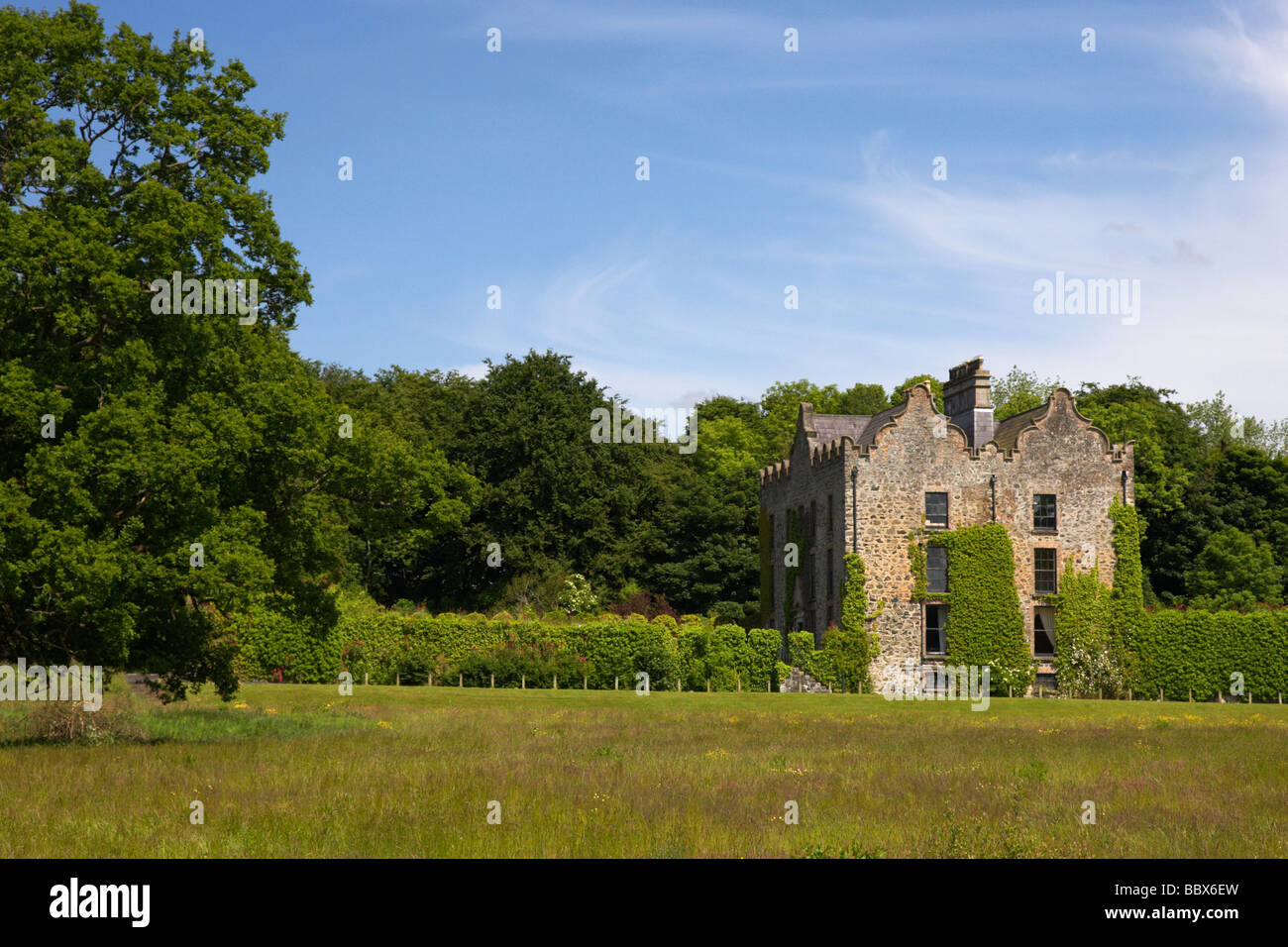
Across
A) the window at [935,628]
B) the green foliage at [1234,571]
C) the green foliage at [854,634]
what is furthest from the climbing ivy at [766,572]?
the green foliage at [1234,571]

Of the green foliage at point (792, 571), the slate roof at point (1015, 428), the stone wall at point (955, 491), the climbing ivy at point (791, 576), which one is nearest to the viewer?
the stone wall at point (955, 491)

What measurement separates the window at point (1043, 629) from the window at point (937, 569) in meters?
4.26

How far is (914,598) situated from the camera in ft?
172

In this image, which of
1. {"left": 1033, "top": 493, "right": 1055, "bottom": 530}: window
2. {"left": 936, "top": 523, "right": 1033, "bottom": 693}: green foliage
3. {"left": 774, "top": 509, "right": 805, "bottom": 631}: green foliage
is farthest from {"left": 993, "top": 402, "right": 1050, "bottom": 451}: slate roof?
{"left": 774, "top": 509, "right": 805, "bottom": 631}: green foliage

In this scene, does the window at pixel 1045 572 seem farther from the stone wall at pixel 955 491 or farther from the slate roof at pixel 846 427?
the slate roof at pixel 846 427

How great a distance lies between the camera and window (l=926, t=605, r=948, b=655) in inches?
2069

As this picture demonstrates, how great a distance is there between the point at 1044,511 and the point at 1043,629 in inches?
199

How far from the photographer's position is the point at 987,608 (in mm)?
52125

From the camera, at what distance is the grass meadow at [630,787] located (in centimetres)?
1300

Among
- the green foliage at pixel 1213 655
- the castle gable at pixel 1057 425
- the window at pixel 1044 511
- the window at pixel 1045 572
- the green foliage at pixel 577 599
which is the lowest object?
the green foliage at pixel 1213 655

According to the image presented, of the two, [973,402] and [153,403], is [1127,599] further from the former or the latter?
[153,403]

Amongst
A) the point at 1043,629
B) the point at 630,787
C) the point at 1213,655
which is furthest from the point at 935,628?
the point at 630,787

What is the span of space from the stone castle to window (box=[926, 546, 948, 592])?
0.04 meters

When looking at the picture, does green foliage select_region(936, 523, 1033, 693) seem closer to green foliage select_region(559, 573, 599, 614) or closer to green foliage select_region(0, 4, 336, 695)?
green foliage select_region(559, 573, 599, 614)
